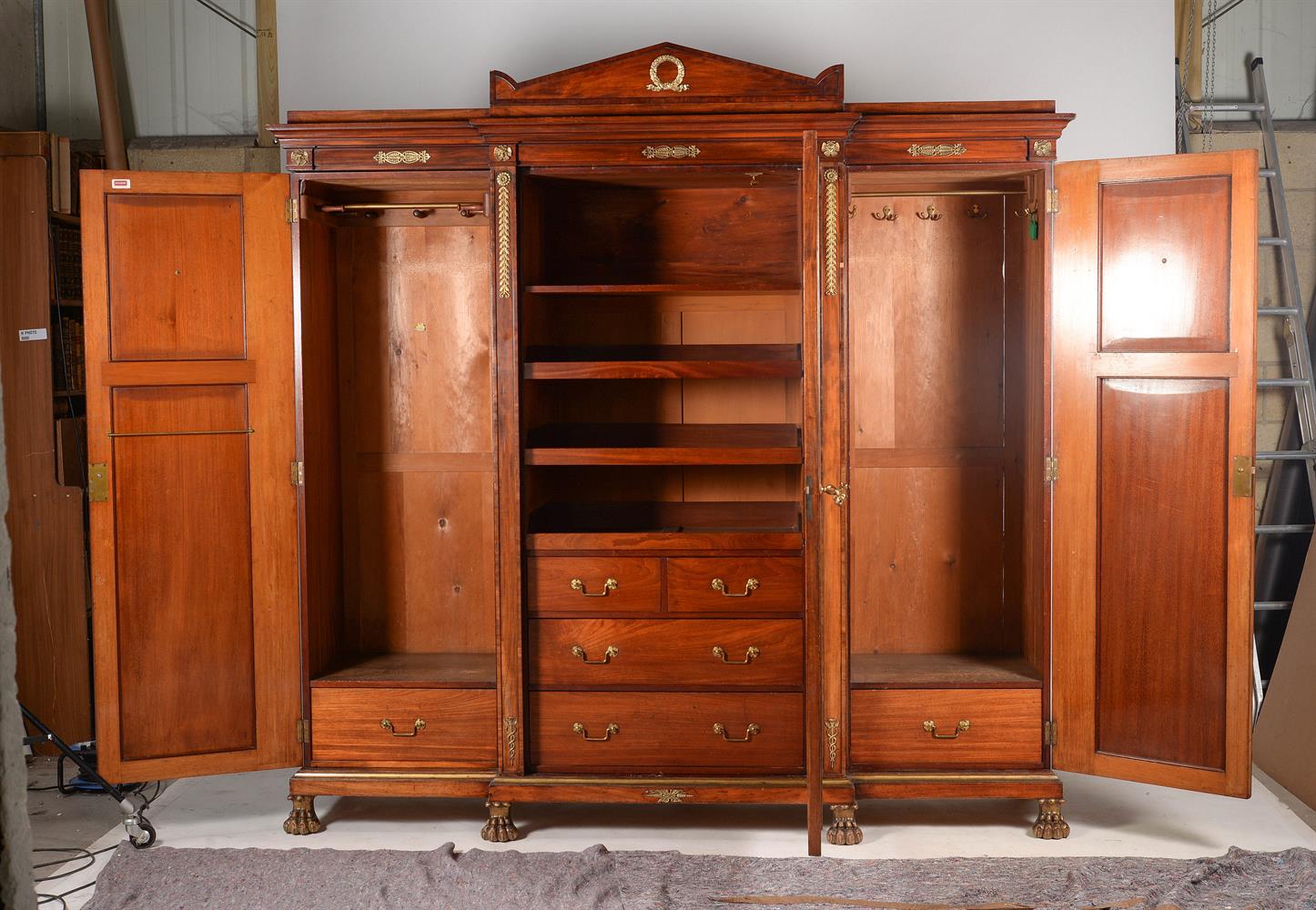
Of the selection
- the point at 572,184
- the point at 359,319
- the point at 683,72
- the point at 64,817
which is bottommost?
the point at 64,817

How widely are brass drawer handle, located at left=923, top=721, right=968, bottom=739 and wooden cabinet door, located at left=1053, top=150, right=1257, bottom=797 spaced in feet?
0.94

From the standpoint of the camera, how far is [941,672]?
3.57m

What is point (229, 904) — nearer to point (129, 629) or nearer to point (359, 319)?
point (129, 629)

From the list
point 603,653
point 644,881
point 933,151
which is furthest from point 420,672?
point 933,151

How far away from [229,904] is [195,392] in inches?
58.7

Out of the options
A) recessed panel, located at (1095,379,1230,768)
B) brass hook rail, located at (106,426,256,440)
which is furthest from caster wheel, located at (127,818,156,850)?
recessed panel, located at (1095,379,1230,768)

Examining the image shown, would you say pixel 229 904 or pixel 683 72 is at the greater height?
pixel 683 72

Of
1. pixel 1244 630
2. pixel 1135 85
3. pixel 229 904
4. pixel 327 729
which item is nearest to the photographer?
pixel 229 904

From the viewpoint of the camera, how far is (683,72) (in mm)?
3246

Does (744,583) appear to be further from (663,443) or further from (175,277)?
(175,277)

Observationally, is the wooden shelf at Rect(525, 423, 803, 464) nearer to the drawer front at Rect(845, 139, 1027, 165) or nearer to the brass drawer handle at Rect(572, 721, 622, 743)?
the brass drawer handle at Rect(572, 721, 622, 743)

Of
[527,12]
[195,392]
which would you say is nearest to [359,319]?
[195,392]

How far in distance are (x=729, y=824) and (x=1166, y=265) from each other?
2.16m

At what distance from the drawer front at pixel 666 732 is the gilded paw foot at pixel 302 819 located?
2.36ft
